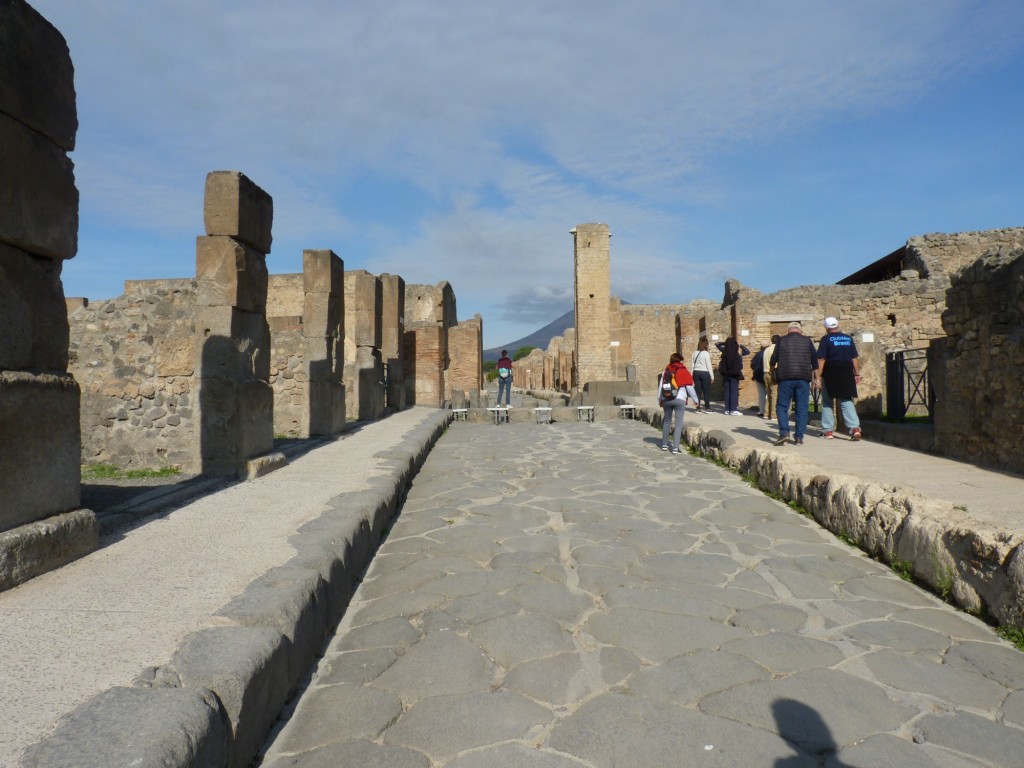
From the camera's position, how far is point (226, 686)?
6.47 ft

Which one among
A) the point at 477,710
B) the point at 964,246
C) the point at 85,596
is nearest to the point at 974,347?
the point at 477,710

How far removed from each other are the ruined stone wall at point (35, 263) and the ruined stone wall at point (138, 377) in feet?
14.4

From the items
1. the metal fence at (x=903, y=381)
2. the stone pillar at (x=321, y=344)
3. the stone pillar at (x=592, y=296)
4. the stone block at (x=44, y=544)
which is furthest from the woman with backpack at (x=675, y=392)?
the stone pillar at (x=592, y=296)

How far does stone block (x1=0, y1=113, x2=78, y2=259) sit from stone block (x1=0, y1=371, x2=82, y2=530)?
0.66 meters

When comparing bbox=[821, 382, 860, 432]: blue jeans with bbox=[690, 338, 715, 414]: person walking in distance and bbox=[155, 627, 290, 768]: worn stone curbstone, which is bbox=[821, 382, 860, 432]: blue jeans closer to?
bbox=[690, 338, 715, 414]: person walking in distance

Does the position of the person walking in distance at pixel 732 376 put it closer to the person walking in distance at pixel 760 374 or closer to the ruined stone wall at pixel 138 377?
the person walking in distance at pixel 760 374

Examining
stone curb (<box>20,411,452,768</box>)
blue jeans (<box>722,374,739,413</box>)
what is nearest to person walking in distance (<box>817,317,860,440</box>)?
blue jeans (<box>722,374,739,413</box>)

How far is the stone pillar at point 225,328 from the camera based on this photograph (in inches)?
245

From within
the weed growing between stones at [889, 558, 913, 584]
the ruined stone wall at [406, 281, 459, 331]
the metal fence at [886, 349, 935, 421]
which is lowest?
the weed growing between stones at [889, 558, 913, 584]

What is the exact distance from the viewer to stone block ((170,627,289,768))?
77.2 inches

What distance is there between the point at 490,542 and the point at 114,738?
3168 millimetres

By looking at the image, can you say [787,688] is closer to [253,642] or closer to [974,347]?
[253,642]

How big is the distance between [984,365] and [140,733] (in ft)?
21.2

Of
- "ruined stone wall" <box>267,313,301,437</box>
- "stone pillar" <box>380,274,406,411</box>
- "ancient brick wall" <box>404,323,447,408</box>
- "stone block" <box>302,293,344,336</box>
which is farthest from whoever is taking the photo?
"ancient brick wall" <box>404,323,447,408</box>
